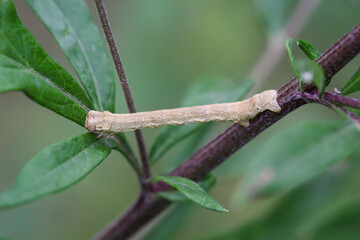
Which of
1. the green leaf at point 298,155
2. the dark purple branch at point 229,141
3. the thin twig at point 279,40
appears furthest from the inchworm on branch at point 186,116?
the thin twig at point 279,40

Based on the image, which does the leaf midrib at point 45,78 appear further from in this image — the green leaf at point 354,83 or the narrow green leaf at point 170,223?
the narrow green leaf at point 170,223

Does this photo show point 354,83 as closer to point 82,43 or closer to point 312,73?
point 312,73

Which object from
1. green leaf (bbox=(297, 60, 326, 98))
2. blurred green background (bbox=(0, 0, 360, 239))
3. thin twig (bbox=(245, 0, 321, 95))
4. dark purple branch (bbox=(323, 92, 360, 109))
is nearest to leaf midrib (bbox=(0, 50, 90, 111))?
green leaf (bbox=(297, 60, 326, 98))

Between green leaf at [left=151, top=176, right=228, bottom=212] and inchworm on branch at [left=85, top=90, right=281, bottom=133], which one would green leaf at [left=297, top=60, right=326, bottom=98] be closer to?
inchworm on branch at [left=85, top=90, right=281, bottom=133]

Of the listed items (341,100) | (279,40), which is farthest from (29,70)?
(279,40)

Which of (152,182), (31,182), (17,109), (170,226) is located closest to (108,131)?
(152,182)

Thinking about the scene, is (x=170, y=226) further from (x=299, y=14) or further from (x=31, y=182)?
(x=299, y=14)
